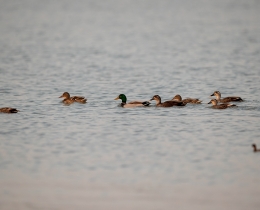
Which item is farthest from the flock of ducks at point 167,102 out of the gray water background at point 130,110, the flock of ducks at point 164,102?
the gray water background at point 130,110

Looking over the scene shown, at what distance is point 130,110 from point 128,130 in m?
2.67

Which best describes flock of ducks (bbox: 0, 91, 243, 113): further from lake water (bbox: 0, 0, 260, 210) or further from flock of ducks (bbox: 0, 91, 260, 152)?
lake water (bbox: 0, 0, 260, 210)

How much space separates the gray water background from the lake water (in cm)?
3

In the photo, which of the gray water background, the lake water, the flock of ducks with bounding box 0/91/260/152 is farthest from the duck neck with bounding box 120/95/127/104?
the lake water

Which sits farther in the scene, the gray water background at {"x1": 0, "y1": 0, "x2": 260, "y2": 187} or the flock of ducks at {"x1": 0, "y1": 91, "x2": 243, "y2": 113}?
the flock of ducks at {"x1": 0, "y1": 91, "x2": 243, "y2": 113}

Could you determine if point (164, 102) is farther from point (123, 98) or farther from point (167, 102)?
point (123, 98)

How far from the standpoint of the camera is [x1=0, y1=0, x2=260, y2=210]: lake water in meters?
9.77

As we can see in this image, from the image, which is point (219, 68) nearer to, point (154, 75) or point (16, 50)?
point (154, 75)

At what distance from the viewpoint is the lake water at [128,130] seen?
32.0ft

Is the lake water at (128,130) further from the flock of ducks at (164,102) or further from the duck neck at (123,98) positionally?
the duck neck at (123,98)

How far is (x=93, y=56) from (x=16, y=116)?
16401mm

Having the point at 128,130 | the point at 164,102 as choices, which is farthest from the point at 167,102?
the point at 128,130

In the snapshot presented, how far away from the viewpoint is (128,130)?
1416 cm

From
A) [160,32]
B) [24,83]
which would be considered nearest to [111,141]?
[24,83]
